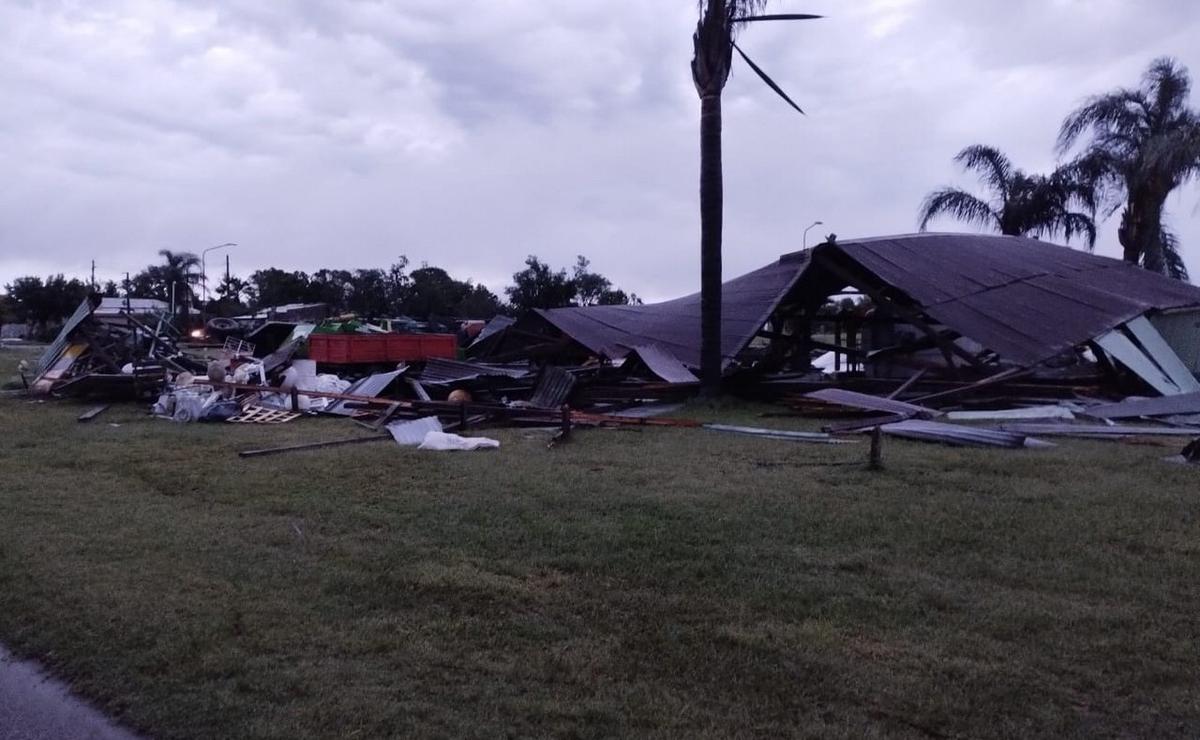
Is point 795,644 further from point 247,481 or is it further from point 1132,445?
point 1132,445

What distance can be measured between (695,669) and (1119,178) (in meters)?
30.4

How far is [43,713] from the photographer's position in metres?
4.45

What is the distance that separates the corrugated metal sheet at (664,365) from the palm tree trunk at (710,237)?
0.40m

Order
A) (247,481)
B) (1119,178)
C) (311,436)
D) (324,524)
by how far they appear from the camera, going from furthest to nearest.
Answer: (1119,178)
(311,436)
(247,481)
(324,524)

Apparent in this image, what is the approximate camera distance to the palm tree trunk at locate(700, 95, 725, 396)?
17344 mm

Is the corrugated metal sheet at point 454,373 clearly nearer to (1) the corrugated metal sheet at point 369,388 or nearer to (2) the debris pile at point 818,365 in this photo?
(2) the debris pile at point 818,365

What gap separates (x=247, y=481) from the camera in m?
9.80

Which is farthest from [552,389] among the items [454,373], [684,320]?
[684,320]

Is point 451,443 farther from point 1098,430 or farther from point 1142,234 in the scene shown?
point 1142,234

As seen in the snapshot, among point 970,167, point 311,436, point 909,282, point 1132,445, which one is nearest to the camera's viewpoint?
point 1132,445

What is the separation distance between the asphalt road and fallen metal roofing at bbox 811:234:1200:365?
1551cm

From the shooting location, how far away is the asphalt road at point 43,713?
4.24m

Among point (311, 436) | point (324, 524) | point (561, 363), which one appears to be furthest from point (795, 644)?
point (561, 363)

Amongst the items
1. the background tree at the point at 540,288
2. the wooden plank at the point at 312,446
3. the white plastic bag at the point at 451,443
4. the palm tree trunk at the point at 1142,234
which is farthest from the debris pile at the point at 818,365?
the background tree at the point at 540,288
